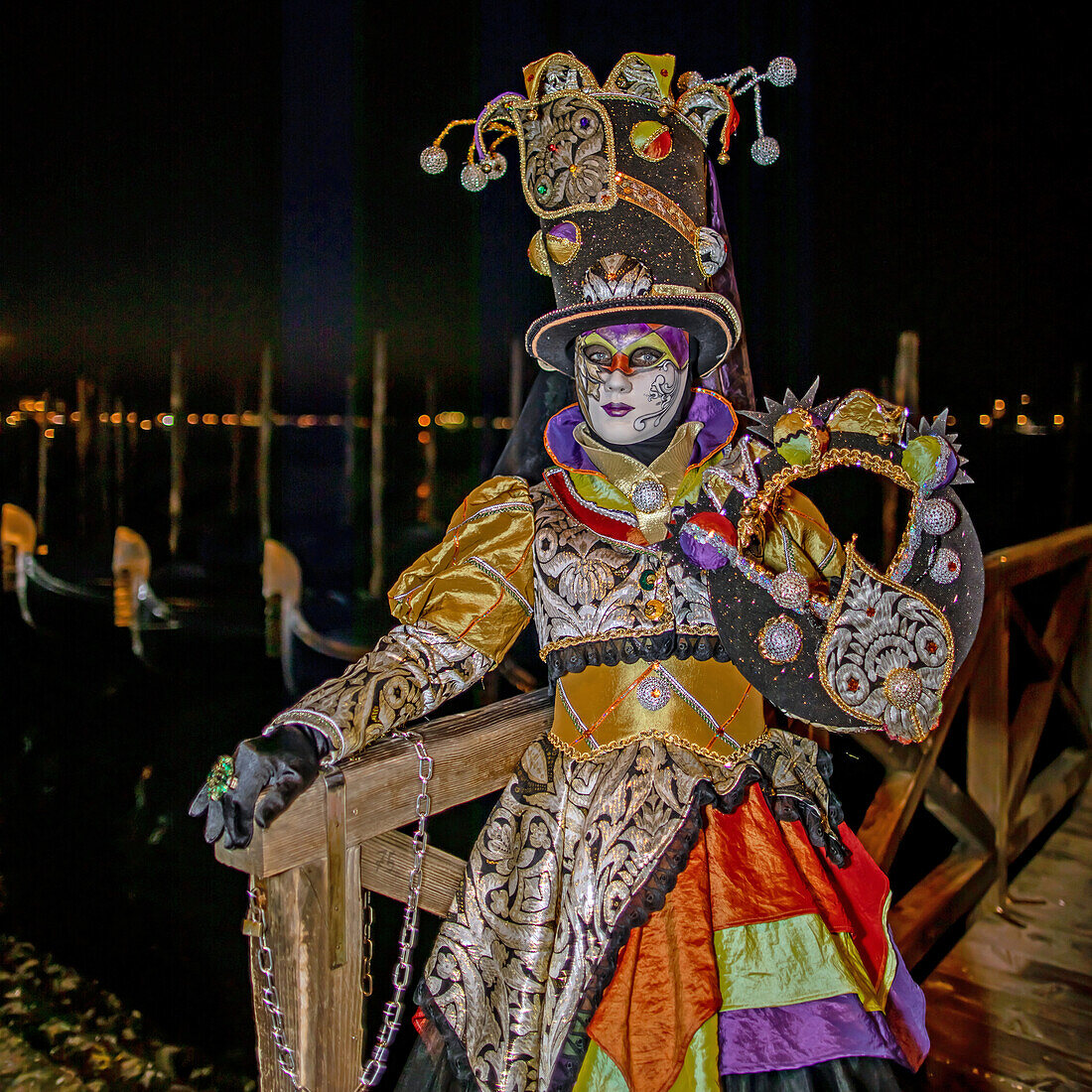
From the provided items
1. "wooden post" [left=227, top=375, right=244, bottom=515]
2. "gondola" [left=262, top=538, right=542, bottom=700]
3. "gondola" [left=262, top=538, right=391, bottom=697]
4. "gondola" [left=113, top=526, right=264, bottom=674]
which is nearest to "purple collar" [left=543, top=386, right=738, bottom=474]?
"gondola" [left=262, top=538, right=542, bottom=700]

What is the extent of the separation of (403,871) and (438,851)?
0.08 metres

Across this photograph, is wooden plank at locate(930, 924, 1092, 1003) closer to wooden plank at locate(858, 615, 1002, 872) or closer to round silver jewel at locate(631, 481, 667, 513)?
wooden plank at locate(858, 615, 1002, 872)

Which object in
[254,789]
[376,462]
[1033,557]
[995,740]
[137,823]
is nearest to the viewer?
[254,789]

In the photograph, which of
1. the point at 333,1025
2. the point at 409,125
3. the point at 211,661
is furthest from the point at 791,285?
the point at 211,661

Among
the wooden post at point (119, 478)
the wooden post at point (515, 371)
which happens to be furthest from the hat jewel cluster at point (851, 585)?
the wooden post at point (119, 478)

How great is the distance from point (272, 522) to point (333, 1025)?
16.9 metres

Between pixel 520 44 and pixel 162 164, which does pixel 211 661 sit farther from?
pixel 520 44

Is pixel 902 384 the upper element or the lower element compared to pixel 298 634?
upper

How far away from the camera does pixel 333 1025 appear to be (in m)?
1.25

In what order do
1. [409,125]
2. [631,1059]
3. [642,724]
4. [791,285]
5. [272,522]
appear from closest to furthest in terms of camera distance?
[631,1059], [642,724], [791,285], [409,125], [272,522]

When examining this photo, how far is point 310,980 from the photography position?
1.19 meters

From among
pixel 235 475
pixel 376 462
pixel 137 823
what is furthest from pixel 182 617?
pixel 235 475

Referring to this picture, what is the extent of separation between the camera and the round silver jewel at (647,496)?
1.43 m

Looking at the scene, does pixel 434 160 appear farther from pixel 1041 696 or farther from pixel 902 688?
pixel 1041 696
